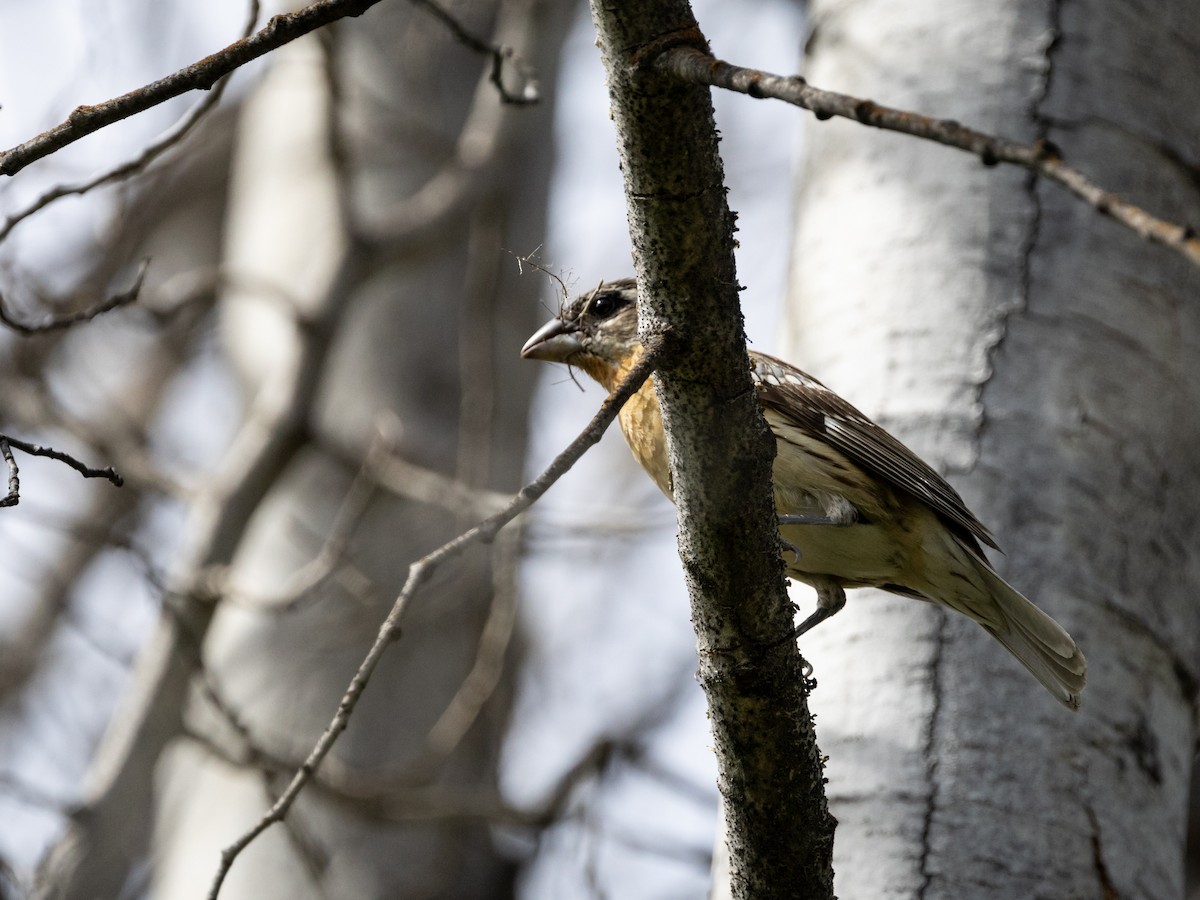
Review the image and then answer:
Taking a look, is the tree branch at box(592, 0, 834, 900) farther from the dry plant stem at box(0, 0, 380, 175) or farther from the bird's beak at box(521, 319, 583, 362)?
the bird's beak at box(521, 319, 583, 362)

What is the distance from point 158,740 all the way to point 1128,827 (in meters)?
3.92

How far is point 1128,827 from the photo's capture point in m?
3.17

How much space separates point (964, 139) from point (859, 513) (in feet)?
9.02

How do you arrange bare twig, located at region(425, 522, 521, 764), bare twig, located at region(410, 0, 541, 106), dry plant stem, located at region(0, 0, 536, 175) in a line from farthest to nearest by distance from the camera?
bare twig, located at region(425, 522, 521, 764) < bare twig, located at region(410, 0, 541, 106) < dry plant stem, located at region(0, 0, 536, 175)

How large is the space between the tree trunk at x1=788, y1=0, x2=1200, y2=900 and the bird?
7 centimetres

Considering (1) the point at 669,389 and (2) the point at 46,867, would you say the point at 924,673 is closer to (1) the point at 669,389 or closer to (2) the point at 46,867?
(1) the point at 669,389

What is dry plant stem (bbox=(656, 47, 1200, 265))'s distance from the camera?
1312mm

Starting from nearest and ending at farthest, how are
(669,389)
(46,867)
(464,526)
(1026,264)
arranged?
(669,389) < (1026,264) < (46,867) < (464,526)

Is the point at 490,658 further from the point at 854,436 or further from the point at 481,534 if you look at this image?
the point at 481,534

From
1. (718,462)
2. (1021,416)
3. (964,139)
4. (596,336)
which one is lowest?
(964,139)

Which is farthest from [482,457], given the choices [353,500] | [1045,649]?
[1045,649]

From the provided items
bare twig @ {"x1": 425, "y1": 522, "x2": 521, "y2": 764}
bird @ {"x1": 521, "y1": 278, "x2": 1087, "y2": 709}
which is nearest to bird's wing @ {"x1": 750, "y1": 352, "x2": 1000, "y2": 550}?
bird @ {"x1": 521, "y1": 278, "x2": 1087, "y2": 709}

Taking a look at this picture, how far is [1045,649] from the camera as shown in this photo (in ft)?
10.3

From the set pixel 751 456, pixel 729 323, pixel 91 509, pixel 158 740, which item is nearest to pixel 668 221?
pixel 729 323
